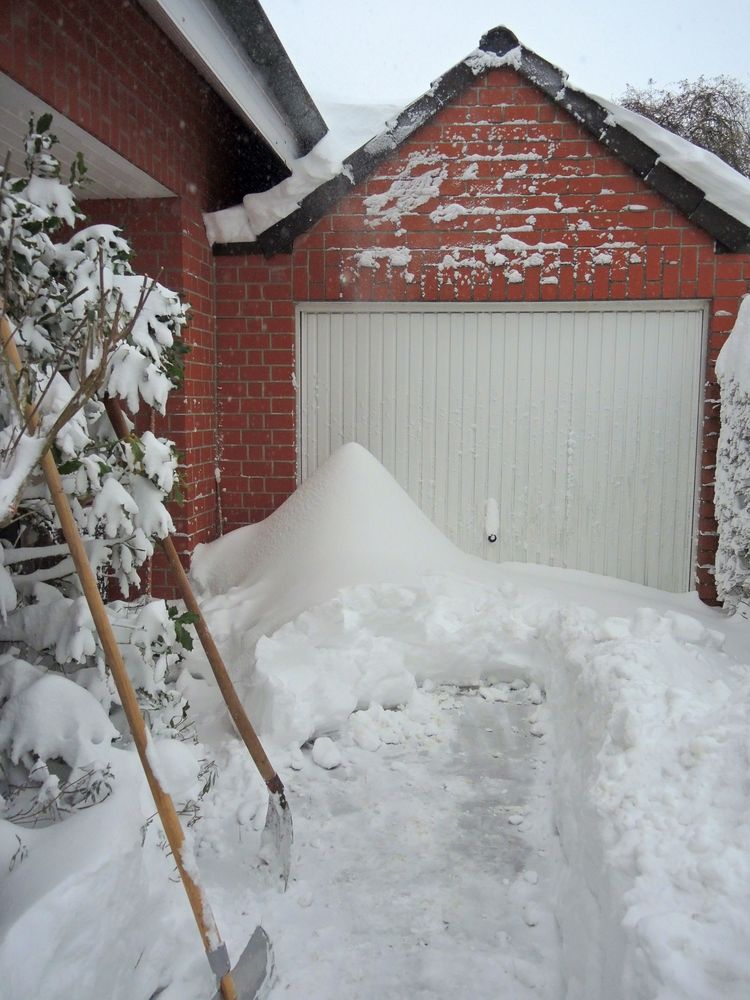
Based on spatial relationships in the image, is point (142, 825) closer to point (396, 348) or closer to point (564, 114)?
point (396, 348)

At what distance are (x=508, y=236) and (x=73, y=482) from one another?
4172 millimetres

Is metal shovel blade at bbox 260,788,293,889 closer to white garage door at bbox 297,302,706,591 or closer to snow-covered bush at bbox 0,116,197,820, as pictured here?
snow-covered bush at bbox 0,116,197,820

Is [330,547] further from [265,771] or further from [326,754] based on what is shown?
[265,771]

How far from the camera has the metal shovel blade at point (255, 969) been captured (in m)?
2.23

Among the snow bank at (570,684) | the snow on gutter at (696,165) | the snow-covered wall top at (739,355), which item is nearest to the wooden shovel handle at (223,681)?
the snow bank at (570,684)

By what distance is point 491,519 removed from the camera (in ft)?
20.2

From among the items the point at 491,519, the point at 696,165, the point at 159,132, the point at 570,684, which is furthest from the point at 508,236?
the point at 570,684

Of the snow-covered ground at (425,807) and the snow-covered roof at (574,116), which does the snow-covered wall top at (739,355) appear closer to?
the snow-covered roof at (574,116)

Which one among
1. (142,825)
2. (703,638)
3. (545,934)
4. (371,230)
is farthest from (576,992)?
(371,230)

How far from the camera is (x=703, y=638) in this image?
14.5ft

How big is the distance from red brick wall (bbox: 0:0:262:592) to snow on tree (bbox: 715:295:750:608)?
3.84 meters

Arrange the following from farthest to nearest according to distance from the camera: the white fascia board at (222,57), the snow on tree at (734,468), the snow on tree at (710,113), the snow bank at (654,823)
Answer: the snow on tree at (710,113) < the snow on tree at (734,468) < the white fascia board at (222,57) < the snow bank at (654,823)

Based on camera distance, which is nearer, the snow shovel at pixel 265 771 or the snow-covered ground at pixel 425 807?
the snow-covered ground at pixel 425 807

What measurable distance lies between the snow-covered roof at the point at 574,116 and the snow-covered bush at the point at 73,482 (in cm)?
279
